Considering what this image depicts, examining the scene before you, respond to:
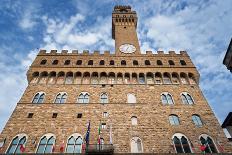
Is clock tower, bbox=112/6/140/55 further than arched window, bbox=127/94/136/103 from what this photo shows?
Yes

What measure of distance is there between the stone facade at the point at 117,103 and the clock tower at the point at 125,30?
0.85 meters

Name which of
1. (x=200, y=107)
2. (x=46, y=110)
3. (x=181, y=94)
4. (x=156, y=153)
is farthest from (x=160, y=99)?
(x=46, y=110)

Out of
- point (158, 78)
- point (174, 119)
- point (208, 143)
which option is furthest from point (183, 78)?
point (208, 143)

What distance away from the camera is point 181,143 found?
16.0m

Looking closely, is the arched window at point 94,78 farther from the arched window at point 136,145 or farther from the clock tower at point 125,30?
the arched window at point 136,145

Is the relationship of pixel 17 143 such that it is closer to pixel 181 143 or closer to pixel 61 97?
pixel 61 97

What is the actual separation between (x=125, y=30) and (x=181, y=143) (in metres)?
17.1

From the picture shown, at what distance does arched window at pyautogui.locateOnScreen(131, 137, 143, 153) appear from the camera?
1550cm

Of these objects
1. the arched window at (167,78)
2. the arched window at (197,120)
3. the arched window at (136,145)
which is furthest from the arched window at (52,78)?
the arched window at (197,120)

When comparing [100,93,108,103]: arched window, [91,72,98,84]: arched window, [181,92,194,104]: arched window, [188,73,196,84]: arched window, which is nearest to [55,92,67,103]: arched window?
[91,72,98,84]: arched window

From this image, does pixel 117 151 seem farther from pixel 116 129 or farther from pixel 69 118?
pixel 69 118

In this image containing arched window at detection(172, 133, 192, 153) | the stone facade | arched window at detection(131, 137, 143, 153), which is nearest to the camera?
arched window at detection(131, 137, 143, 153)

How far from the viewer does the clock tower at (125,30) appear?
997 inches

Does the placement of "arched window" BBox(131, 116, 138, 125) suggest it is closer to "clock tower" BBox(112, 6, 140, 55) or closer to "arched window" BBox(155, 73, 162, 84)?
"arched window" BBox(155, 73, 162, 84)
